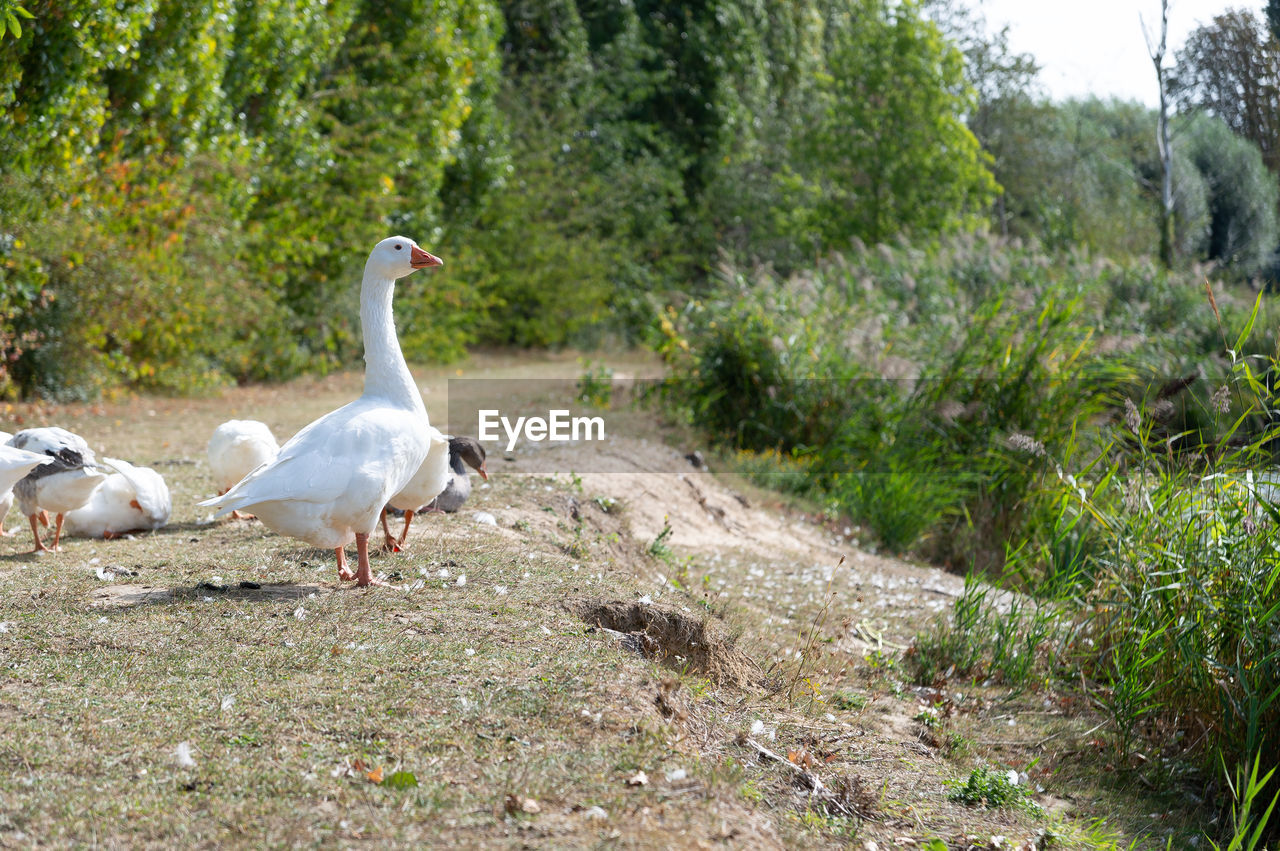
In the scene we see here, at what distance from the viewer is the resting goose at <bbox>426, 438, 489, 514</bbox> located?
6.23 m

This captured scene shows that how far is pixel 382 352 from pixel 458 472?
1.70 metres

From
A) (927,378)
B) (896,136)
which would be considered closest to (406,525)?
(927,378)

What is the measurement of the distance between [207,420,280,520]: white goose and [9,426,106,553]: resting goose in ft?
3.00

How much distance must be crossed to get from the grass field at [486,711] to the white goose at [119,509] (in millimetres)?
153

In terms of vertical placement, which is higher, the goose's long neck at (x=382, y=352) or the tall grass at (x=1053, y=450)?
the goose's long neck at (x=382, y=352)

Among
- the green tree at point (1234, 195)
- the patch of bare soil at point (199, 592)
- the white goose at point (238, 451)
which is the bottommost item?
the patch of bare soil at point (199, 592)

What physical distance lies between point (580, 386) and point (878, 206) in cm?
1081

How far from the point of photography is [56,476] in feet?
17.5

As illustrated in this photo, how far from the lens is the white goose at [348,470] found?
431 cm

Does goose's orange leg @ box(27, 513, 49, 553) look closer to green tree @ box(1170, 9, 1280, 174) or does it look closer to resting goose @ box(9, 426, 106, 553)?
resting goose @ box(9, 426, 106, 553)

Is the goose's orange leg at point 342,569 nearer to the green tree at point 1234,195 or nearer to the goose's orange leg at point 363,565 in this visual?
the goose's orange leg at point 363,565

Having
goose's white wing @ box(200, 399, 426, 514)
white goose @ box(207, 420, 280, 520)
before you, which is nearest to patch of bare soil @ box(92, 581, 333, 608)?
goose's white wing @ box(200, 399, 426, 514)

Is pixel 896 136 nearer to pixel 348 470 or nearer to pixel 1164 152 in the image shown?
Answer: pixel 1164 152

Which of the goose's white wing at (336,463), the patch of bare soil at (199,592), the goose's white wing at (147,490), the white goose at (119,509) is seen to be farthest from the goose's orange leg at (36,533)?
the goose's white wing at (336,463)
